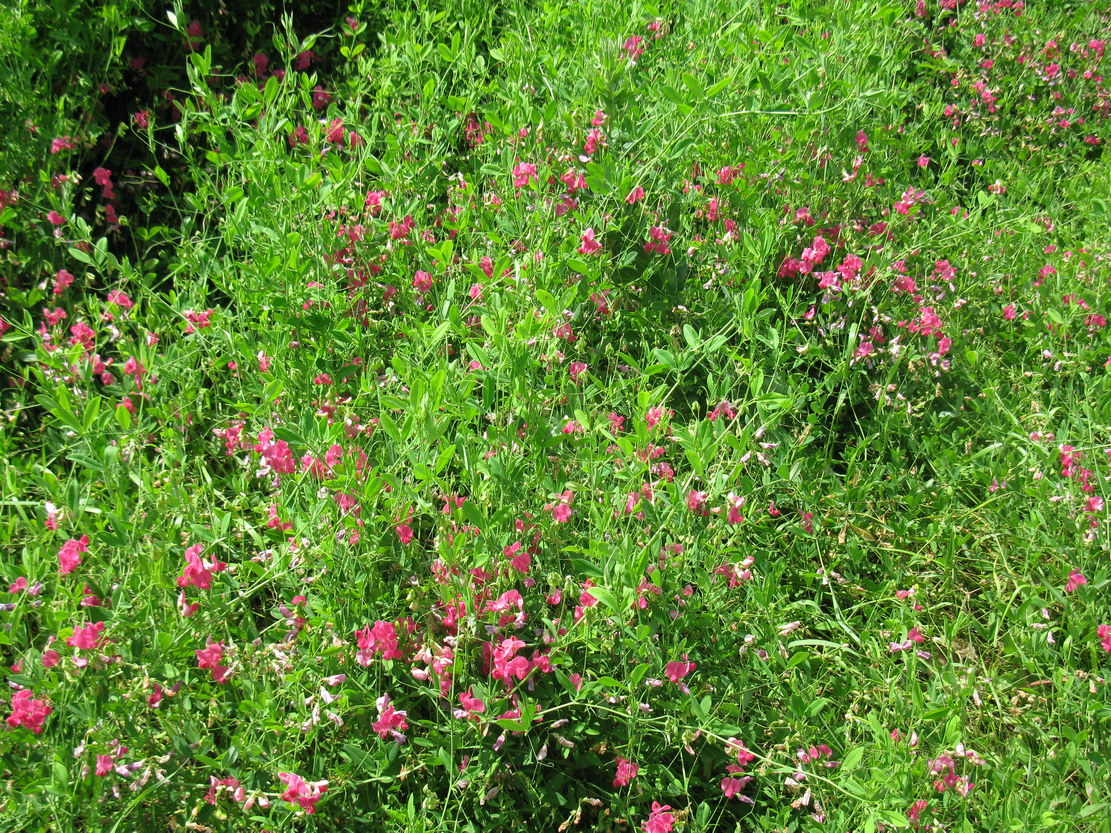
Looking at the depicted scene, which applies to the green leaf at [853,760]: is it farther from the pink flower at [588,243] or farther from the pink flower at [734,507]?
the pink flower at [588,243]

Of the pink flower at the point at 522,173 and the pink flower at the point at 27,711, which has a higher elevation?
the pink flower at the point at 522,173

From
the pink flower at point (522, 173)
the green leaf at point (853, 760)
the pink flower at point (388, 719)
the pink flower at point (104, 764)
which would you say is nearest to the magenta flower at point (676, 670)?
the green leaf at point (853, 760)

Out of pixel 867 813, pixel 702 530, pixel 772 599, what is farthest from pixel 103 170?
pixel 867 813

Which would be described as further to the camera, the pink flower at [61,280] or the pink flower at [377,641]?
the pink flower at [61,280]

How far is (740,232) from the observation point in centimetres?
293

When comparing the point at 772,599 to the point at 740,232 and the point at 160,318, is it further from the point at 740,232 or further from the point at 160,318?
the point at 160,318

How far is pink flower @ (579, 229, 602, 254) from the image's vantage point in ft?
8.44

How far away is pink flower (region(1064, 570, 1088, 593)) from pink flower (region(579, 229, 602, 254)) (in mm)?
1604

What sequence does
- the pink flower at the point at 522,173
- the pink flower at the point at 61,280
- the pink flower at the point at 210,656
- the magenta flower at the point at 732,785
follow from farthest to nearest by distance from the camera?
the pink flower at the point at 522,173
the pink flower at the point at 61,280
the magenta flower at the point at 732,785
the pink flower at the point at 210,656

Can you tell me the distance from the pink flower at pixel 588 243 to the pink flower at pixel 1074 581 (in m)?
1.60

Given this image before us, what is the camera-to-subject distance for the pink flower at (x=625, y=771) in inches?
73.8

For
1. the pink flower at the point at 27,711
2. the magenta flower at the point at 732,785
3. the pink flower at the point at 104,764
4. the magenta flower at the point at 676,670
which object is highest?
the pink flower at the point at 27,711

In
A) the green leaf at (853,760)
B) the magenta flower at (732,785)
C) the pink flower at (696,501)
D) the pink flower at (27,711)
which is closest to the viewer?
the pink flower at (27,711)

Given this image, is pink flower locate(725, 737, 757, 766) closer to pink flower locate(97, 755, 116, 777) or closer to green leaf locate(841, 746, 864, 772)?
green leaf locate(841, 746, 864, 772)
